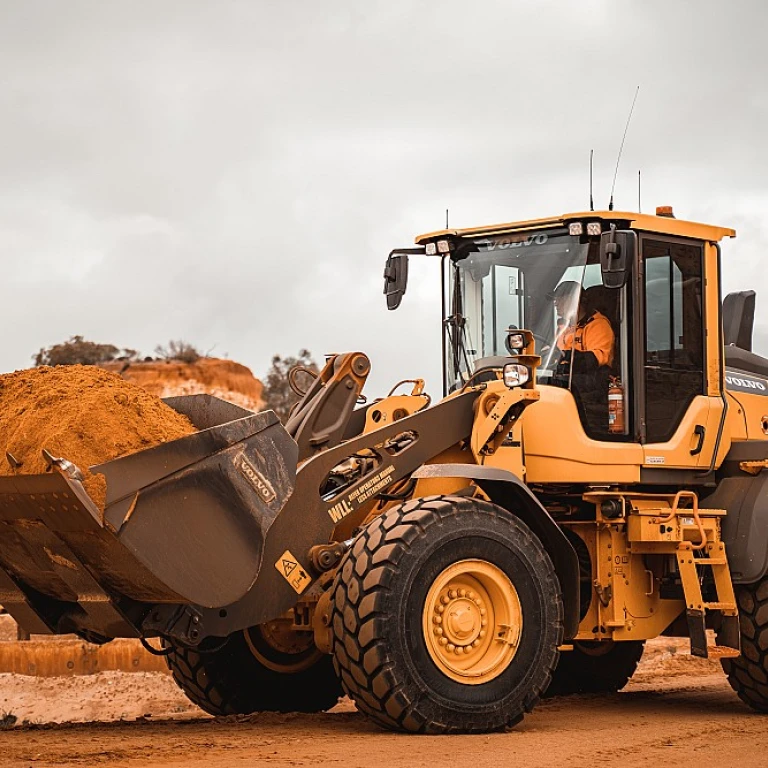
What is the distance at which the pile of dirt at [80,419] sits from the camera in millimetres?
7871

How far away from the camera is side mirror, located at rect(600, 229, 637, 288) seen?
32.8 ft

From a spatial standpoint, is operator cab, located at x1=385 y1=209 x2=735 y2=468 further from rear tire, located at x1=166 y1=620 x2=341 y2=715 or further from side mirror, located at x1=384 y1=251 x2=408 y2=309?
rear tire, located at x1=166 y1=620 x2=341 y2=715

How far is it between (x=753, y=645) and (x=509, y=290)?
3.23 metres

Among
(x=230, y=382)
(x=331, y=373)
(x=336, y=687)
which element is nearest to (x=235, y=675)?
(x=336, y=687)

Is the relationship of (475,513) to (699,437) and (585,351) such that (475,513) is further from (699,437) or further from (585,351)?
(699,437)

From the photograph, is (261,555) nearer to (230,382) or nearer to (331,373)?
(331,373)

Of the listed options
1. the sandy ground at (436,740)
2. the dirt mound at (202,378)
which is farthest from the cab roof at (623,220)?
the dirt mound at (202,378)

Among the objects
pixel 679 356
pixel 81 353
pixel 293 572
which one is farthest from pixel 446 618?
pixel 81 353

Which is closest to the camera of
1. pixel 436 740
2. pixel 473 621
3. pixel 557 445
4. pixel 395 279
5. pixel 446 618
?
pixel 436 740

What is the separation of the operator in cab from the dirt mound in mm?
30782

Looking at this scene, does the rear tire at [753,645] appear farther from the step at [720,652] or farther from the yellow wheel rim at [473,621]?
the yellow wheel rim at [473,621]

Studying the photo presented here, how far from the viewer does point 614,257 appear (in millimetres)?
10023

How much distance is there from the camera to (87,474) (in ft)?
25.3

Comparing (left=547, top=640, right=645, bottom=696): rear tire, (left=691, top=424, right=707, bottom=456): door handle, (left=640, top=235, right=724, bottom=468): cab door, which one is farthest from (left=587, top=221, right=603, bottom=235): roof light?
(left=547, top=640, right=645, bottom=696): rear tire
